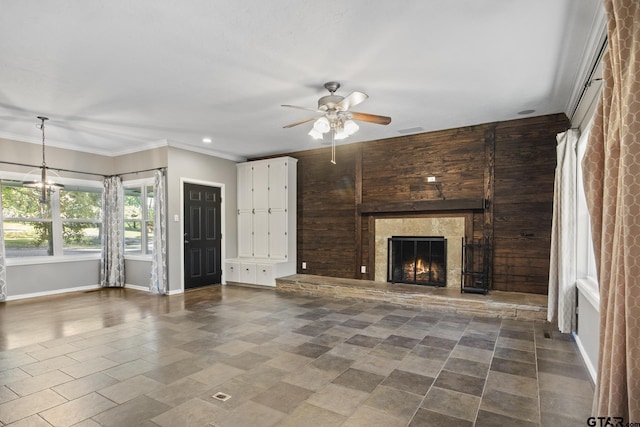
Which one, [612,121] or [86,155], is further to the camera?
[86,155]

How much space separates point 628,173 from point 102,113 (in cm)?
540

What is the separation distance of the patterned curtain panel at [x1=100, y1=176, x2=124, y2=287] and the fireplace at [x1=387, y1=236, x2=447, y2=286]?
538cm

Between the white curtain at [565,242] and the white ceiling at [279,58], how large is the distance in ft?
2.35

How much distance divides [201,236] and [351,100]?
4.69 meters

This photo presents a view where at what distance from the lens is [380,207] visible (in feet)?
19.6

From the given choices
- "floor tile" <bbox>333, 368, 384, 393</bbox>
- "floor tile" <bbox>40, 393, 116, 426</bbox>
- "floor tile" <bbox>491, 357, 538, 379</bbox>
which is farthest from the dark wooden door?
"floor tile" <bbox>491, 357, 538, 379</bbox>

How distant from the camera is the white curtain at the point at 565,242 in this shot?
376 centimetres

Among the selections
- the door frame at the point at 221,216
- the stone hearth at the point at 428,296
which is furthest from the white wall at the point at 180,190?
the stone hearth at the point at 428,296

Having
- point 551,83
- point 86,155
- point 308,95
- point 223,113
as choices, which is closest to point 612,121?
point 551,83

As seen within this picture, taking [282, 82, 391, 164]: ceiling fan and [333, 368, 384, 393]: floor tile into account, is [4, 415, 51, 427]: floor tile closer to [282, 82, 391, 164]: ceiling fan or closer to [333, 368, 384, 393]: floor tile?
[333, 368, 384, 393]: floor tile

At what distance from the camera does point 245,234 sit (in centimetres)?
734

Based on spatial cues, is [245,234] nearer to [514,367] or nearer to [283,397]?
[283,397]

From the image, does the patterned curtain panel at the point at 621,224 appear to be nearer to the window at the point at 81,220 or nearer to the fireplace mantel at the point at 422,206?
the fireplace mantel at the point at 422,206

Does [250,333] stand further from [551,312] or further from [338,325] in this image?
[551,312]
